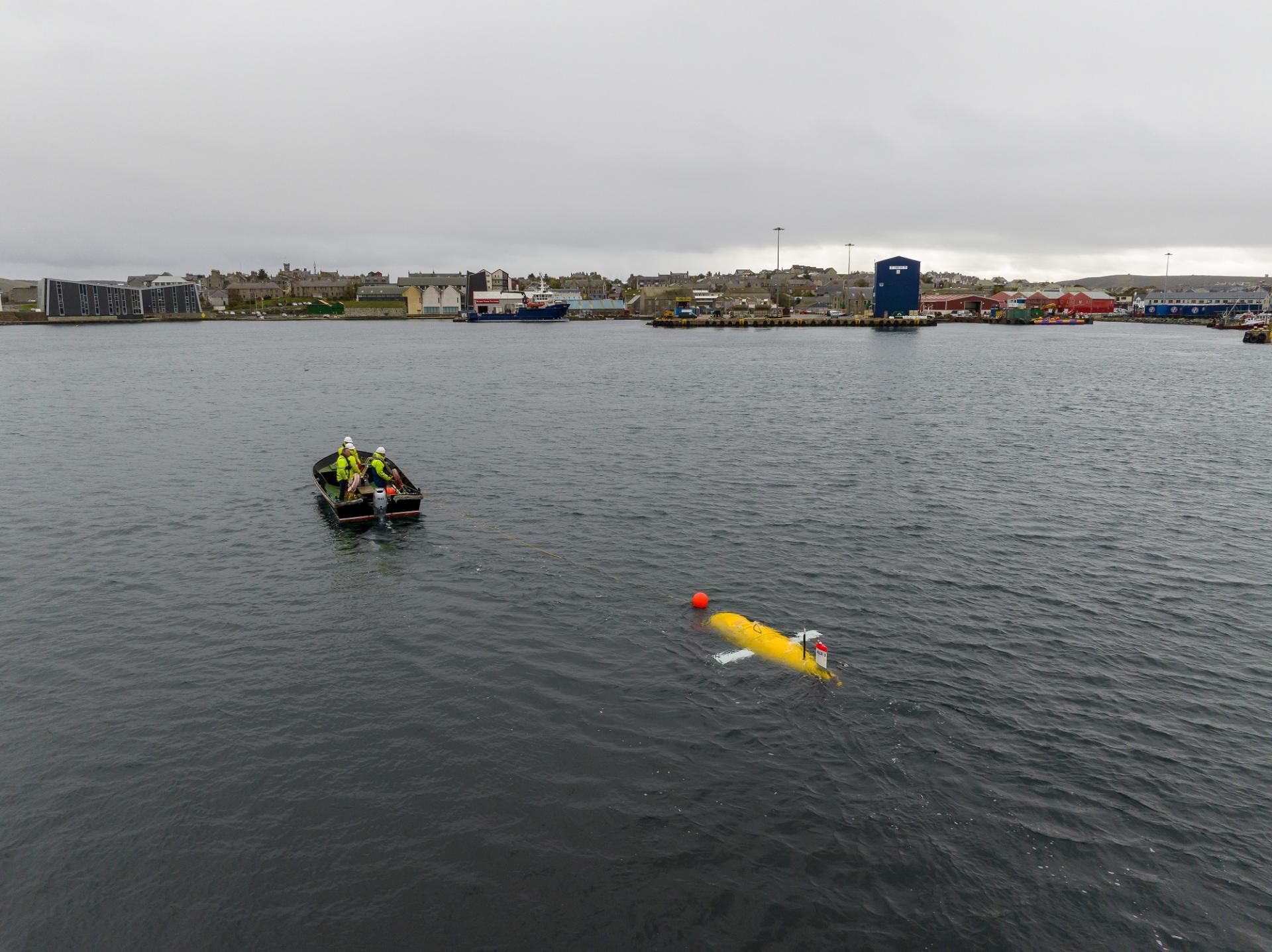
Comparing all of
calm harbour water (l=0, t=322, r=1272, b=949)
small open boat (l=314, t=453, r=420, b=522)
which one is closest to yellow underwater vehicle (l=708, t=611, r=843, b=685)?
calm harbour water (l=0, t=322, r=1272, b=949)

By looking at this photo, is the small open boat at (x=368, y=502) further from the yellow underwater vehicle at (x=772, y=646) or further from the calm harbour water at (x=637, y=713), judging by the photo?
the yellow underwater vehicle at (x=772, y=646)

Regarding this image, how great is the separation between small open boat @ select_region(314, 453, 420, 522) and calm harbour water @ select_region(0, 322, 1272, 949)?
0.80 meters

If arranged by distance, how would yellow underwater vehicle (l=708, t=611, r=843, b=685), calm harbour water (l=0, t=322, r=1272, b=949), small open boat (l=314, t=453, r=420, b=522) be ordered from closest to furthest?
calm harbour water (l=0, t=322, r=1272, b=949)
yellow underwater vehicle (l=708, t=611, r=843, b=685)
small open boat (l=314, t=453, r=420, b=522)

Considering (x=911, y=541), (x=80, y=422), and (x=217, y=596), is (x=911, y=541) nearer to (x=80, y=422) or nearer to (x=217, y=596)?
(x=217, y=596)

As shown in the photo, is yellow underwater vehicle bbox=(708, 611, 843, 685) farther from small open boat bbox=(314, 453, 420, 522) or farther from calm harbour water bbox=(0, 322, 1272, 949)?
small open boat bbox=(314, 453, 420, 522)

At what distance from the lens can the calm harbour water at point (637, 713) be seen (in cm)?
1279

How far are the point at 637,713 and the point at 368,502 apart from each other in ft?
62.8

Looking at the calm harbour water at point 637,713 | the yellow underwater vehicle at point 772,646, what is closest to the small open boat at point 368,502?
the calm harbour water at point 637,713

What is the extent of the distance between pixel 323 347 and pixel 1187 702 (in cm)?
16004

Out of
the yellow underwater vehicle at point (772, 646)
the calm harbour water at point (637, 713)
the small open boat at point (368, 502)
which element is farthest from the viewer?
the small open boat at point (368, 502)

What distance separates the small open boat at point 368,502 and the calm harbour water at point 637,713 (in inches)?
31.5

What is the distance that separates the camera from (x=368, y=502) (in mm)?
32719

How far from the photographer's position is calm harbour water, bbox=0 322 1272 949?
12789mm

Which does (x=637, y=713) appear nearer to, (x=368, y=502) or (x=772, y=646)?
(x=772, y=646)
